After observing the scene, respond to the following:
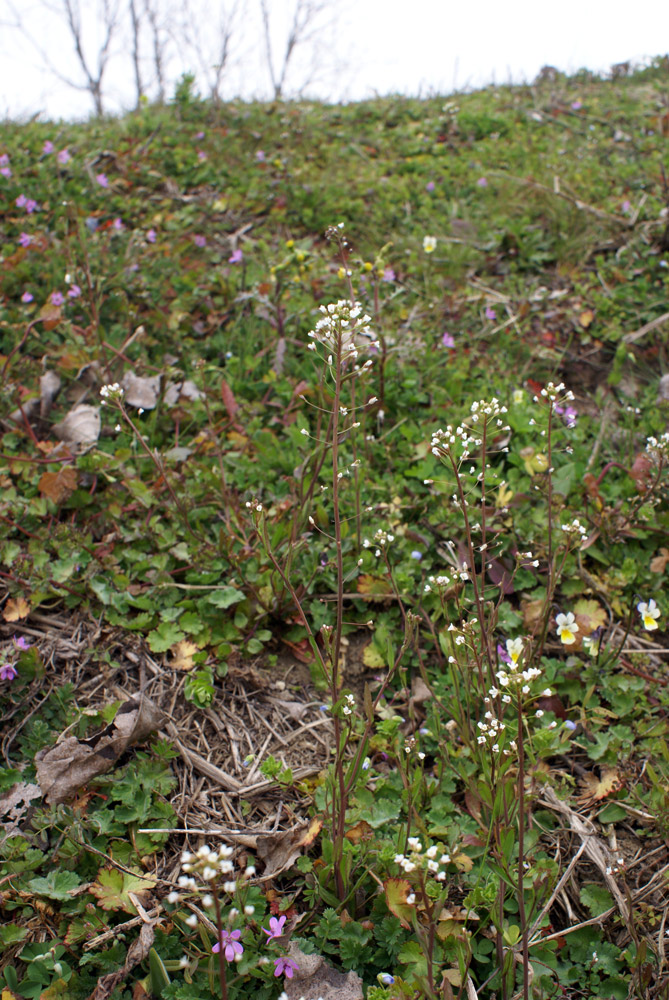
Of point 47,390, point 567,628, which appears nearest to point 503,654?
point 567,628

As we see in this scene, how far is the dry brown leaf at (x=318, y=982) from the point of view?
1.50 meters

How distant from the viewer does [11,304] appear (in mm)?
3682

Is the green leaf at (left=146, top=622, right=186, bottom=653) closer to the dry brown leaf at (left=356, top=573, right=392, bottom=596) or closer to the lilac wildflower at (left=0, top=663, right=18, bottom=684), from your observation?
the lilac wildflower at (left=0, top=663, right=18, bottom=684)

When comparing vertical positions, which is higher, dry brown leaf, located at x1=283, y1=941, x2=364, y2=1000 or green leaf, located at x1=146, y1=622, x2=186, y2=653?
green leaf, located at x1=146, y1=622, x2=186, y2=653

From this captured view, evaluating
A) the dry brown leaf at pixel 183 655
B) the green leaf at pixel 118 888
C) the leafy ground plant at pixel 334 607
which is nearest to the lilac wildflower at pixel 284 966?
the leafy ground plant at pixel 334 607

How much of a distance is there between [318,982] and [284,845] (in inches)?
13.0

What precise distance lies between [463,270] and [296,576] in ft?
9.20

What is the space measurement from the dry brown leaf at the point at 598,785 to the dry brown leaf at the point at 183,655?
132cm

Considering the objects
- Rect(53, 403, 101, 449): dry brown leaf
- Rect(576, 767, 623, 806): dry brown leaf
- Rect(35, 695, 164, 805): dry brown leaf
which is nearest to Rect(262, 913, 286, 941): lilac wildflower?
Rect(35, 695, 164, 805): dry brown leaf

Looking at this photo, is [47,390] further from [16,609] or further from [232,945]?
[232,945]

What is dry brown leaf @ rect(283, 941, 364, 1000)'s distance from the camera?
59.0 inches

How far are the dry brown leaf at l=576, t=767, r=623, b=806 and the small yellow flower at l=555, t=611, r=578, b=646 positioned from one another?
422 millimetres

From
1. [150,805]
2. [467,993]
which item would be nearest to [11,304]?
[150,805]

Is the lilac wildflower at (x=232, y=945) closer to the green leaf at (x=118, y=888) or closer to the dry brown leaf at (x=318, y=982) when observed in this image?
the dry brown leaf at (x=318, y=982)
